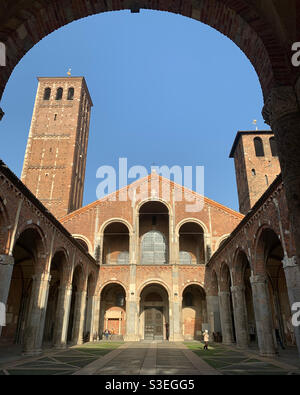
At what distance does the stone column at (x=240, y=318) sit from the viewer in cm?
1537

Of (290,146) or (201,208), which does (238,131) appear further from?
(290,146)

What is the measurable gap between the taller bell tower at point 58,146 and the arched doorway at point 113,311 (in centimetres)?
1005

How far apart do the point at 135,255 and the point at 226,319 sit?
27.5 ft

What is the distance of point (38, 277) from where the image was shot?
13.5 m

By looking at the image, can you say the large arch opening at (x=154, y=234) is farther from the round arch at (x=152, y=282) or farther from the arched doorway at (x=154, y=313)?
the arched doorway at (x=154, y=313)

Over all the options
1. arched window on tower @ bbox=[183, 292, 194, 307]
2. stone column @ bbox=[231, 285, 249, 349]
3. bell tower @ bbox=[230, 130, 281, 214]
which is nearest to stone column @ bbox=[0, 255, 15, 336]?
stone column @ bbox=[231, 285, 249, 349]

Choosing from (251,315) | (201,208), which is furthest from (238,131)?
(251,315)

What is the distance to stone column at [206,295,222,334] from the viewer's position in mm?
20392

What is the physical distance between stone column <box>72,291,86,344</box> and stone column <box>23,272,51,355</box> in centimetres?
624

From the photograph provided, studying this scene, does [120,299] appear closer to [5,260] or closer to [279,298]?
[279,298]

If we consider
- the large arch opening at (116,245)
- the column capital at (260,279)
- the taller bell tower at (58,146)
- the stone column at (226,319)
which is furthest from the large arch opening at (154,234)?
the column capital at (260,279)

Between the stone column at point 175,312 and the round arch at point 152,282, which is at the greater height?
the round arch at point 152,282
